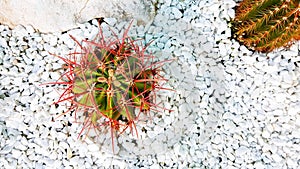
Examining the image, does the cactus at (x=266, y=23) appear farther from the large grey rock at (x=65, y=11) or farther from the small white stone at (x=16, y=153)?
the small white stone at (x=16, y=153)

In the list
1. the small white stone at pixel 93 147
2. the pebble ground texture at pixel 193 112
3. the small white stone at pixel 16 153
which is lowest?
the small white stone at pixel 16 153

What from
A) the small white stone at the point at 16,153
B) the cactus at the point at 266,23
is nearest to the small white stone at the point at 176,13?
the cactus at the point at 266,23

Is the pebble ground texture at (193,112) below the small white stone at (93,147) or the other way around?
the other way around

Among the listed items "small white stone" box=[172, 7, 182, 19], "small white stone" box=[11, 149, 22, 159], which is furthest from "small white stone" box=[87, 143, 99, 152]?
"small white stone" box=[172, 7, 182, 19]

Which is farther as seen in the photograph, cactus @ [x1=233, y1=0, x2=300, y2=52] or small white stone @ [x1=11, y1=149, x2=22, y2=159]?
small white stone @ [x1=11, y1=149, x2=22, y2=159]

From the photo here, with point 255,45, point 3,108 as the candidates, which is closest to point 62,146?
point 3,108

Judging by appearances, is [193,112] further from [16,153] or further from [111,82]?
[16,153]

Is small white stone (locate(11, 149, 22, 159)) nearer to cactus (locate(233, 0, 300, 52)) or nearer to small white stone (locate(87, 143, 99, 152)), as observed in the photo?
small white stone (locate(87, 143, 99, 152))
